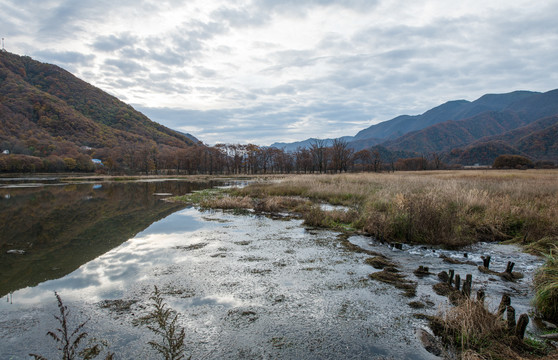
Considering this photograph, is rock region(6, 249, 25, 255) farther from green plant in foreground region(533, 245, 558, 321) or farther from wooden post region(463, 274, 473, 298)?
green plant in foreground region(533, 245, 558, 321)

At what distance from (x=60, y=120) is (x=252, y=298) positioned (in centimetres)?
16055

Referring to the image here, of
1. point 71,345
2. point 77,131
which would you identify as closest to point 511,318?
point 71,345

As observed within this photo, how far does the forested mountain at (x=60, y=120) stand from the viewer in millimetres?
99312

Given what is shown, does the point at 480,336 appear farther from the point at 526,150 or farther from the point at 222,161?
the point at 526,150

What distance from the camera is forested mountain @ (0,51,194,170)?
326ft

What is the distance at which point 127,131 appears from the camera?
159500 millimetres

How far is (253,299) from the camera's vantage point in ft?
20.4

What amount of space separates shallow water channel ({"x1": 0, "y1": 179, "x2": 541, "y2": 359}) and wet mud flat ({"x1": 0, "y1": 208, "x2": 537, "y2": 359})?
0.02 metres

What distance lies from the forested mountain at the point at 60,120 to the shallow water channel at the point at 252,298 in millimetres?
98038

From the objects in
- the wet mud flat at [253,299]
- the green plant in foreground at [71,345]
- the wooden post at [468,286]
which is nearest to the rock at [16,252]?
the wet mud flat at [253,299]

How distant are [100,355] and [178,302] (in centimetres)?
186

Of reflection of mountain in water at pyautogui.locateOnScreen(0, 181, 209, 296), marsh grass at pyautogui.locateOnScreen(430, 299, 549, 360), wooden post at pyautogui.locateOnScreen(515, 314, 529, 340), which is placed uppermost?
wooden post at pyautogui.locateOnScreen(515, 314, 529, 340)

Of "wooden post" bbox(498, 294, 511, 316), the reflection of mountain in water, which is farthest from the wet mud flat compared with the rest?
"wooden post" bbox(498, 294, 511, 316)

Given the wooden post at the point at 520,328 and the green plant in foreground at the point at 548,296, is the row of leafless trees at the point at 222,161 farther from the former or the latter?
the wooden post at the point at 520,328
